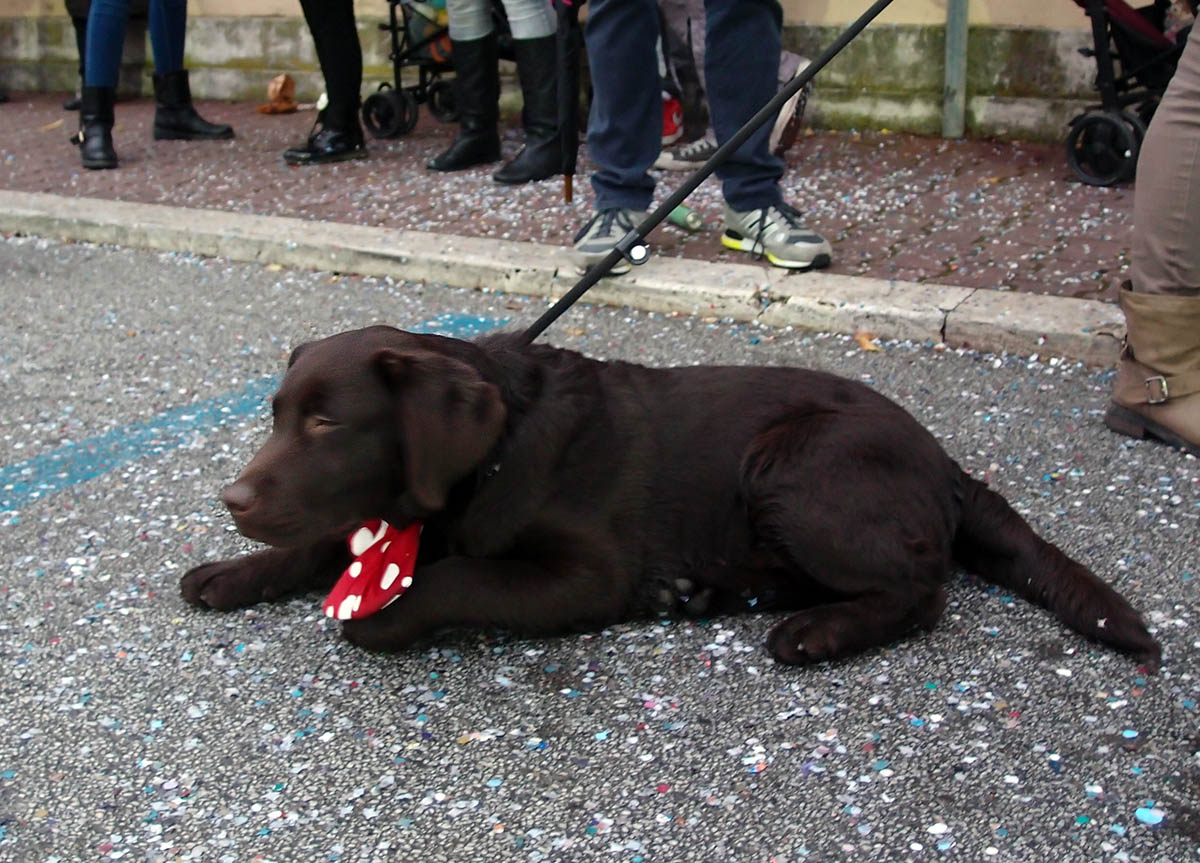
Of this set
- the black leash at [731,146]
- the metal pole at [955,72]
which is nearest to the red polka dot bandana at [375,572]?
the black leash at [731,146]

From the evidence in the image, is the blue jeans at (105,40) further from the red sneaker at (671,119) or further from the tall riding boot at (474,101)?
the red sneaker at (671,119)

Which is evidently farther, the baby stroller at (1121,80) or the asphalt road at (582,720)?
the baby stroller at (1121,80)

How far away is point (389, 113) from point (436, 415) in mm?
5695

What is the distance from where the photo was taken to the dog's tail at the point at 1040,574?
2.39 m

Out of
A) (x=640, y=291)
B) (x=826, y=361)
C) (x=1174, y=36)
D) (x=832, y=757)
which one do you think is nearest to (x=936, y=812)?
(x=832, y=757)

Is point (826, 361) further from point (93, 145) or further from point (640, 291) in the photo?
point (93, 145)

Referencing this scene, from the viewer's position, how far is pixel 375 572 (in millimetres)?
2412

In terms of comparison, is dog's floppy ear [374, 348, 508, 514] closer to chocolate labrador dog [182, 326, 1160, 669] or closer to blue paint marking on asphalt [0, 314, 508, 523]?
chocolate labrador dog [182, 326, 1160, 669]

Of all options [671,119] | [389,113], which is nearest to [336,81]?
[389,113]

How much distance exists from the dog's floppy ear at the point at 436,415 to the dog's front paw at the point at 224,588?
58cm

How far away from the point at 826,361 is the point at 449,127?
4.45 m

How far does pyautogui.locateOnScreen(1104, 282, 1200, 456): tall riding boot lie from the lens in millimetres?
3248

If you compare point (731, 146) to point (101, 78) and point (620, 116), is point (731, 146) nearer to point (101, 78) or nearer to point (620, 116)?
point (620, 116)

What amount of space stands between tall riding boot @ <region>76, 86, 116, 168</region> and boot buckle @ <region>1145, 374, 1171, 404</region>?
5.54 m
